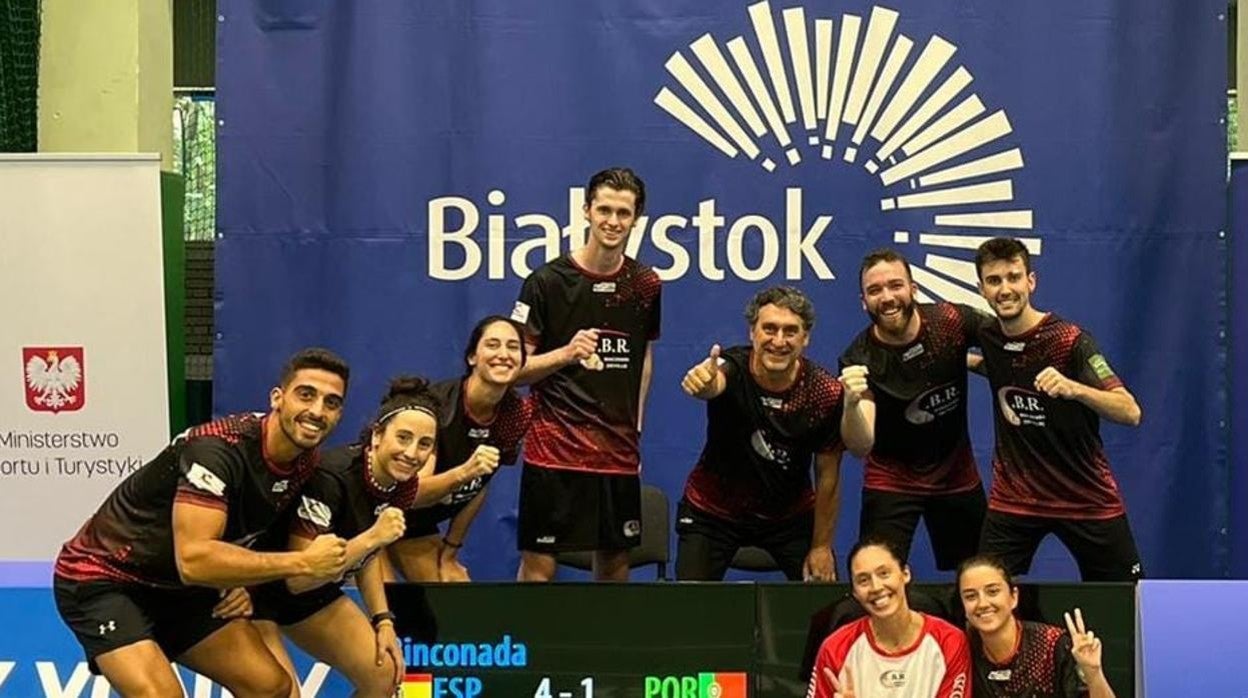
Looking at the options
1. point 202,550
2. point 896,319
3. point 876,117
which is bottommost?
point 202,550

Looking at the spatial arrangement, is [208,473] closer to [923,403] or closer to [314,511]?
[314,511]

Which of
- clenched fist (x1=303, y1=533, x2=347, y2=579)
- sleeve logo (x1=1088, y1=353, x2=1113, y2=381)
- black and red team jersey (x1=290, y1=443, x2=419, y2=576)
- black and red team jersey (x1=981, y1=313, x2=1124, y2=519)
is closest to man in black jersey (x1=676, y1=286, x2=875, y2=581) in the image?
black and red team jersey (x1=981, y1=313, x2=1124, y2=519)

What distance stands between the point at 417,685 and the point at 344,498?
0.79 meters

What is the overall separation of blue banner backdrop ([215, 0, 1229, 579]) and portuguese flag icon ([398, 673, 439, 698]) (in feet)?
9.39

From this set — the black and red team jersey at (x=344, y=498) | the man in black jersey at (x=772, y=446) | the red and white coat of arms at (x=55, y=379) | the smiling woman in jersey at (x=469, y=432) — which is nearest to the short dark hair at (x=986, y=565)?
the man in black jersey at (x=772, y=446)

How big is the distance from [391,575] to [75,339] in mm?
2942

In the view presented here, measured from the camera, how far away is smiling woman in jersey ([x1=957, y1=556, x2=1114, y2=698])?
18.9ft

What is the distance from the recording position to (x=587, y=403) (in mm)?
6688

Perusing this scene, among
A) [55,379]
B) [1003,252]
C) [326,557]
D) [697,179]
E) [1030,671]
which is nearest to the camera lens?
[326,557]

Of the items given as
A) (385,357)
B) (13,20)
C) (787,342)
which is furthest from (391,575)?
(13,20)

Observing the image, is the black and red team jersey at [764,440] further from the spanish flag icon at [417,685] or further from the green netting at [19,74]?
the green netting at [19,74]

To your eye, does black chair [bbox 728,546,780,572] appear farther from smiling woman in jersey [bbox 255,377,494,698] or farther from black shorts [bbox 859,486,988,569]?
smiling woman in jersey [bbox 255,377,494,698]

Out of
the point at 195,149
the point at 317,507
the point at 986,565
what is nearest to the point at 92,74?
the point at 195,149

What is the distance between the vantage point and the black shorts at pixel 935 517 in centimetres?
667
